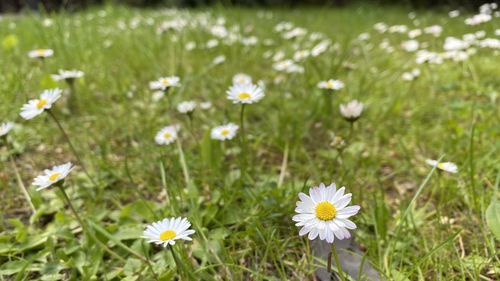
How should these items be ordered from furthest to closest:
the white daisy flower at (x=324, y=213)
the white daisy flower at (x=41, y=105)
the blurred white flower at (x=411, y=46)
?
the blurred white flower at (x=411, y=46) → the white daisy flower at (x=41, y=105) → the white daisy flower at (x=324, y=213)

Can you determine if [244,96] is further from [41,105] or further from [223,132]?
[41,105]

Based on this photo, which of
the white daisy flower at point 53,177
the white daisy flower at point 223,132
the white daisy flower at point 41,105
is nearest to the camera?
the white daisy flower at point 53,177

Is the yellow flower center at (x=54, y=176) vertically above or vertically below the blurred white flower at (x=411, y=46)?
above

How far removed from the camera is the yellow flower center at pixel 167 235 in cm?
86

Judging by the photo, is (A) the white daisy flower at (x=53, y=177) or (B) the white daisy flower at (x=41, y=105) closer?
(A) the white daisy flower at (x=53, y=177)

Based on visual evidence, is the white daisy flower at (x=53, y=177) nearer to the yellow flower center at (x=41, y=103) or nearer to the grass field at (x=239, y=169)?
the grass field at (x=239, y=169)

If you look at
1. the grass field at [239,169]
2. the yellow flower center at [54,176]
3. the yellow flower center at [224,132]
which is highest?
the yellow flower center at [54,176]

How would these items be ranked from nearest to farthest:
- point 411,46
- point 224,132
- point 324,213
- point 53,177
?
point 324,213 → point 53,177 → point 224,132 → point 411,46

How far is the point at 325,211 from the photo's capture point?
31.4 inches

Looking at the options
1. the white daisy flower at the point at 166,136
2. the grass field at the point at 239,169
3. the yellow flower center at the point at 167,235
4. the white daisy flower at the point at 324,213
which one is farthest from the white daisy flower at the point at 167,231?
the white daisy flower at the point at 166,136

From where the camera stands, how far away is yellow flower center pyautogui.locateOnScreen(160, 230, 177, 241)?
0.86m

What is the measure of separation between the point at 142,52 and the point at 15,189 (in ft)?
5.00

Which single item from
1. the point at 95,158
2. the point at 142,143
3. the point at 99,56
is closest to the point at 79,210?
the point at 95,158

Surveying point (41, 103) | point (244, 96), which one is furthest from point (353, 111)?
point (41, 103)
